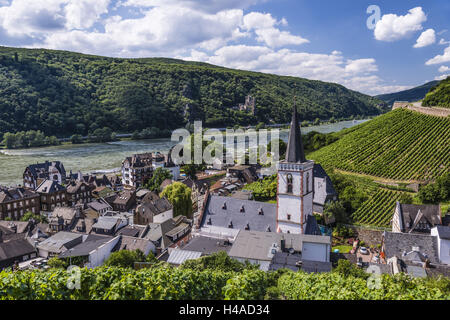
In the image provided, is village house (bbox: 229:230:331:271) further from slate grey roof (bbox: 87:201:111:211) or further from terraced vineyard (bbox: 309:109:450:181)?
terraced vineyard (bbox: 309:109:450:181)

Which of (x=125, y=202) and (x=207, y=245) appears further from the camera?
(x=125, y=202)

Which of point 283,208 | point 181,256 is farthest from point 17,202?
point 283,208

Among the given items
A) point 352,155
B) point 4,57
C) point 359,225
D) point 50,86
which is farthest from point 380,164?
point 4,57

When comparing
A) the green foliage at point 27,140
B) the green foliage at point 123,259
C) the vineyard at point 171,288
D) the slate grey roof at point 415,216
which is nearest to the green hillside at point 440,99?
the slate grey roof at point 415,216

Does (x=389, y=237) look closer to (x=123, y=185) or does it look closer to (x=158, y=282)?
(x=158, y=282)

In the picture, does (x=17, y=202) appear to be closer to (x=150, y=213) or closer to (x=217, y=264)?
(x=150, y=213)

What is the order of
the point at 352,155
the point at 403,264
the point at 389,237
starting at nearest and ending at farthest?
the point at 403,264 → the point at 389,237 → the point at 352,155
